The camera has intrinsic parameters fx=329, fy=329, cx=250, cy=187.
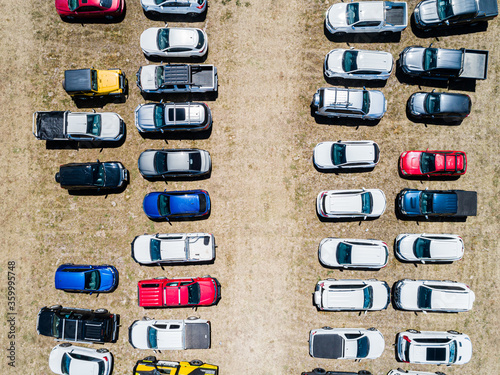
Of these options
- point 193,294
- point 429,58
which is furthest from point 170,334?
point 429,58

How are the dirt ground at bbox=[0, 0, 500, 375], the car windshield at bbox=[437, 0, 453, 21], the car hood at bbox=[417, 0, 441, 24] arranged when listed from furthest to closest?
the dirt ground at bbox=[0, 0, 500, 375], the car hood at bbox=[417, 0, 441, 24], the car windshield at bbox=[437, 0, 453, 21]

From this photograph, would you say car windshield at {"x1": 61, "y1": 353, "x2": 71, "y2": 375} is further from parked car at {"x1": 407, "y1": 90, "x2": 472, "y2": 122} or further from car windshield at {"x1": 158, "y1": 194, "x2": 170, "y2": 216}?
parked car at {"x1": 407, "y1": 90, "x2": 472, "y2": 122}

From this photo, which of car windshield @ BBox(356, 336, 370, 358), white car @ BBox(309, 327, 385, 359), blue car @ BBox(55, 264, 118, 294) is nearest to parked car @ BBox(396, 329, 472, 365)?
white car @ BBox(309, 327, 385, 359)

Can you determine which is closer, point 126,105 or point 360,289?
point 360,289

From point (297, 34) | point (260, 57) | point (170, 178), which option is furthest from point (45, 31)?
point (297, 34)

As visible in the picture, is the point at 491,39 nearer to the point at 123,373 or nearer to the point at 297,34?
the point at 297,34

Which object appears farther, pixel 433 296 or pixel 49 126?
pixel 49 126

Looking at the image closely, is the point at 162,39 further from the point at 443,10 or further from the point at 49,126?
the point at 443,10
